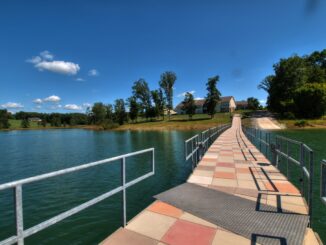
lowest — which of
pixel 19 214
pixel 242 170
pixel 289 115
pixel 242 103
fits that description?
pixel 242 170

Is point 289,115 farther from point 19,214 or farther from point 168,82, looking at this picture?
point 19,214

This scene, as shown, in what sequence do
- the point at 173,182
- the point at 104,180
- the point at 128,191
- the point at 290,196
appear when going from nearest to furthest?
the point at 290,196 → the point at 128,191 → the point at 173,182 → the point at 104,180

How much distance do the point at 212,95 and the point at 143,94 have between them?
2443 cm

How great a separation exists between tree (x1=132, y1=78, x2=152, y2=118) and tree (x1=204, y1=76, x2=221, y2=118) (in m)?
21.0

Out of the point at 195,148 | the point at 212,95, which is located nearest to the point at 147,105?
the point at 212,95

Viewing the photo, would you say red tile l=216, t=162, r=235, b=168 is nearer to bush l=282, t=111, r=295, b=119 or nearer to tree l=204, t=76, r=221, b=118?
bush l=282, t=111, r=295, b=119

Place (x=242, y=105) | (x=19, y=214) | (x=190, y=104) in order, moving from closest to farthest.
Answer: (x=19, y=214)
(x=190, y=104)
(x=242, y=105)

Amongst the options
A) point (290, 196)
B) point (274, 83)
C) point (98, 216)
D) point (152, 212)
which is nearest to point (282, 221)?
point (290, 196)

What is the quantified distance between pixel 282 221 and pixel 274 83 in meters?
63.3

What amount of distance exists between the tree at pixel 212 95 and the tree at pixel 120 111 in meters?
31.5

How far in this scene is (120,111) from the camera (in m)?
79.8

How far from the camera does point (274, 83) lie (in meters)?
58.6

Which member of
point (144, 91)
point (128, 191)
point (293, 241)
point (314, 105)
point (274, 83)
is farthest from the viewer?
point (144, 91)

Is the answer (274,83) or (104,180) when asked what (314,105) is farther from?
(104,180)
